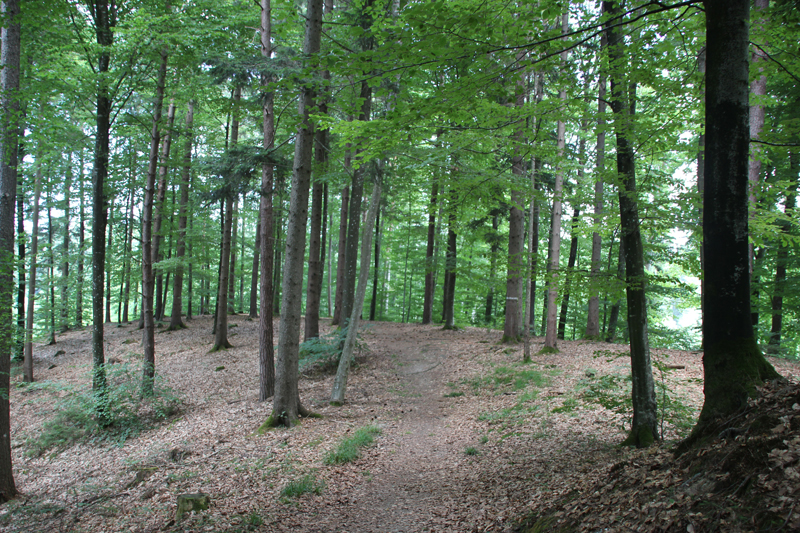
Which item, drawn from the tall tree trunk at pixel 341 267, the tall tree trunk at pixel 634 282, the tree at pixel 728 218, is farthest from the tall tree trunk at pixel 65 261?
the tree at pixel 728 218

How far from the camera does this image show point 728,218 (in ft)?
11.0

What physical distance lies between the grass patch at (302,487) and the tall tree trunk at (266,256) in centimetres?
445

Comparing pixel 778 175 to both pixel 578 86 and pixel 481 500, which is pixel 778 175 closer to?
pixel 578 86

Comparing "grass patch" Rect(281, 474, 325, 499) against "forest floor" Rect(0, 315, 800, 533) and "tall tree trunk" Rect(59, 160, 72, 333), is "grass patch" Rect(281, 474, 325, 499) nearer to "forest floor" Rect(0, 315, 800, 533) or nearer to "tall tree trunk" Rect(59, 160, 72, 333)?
"forest floor" Rect(0, 315, 800, 533)

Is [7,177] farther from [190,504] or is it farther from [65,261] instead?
[65,261]

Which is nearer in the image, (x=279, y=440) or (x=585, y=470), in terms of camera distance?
(x=585, y=470)

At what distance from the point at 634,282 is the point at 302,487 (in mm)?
5015

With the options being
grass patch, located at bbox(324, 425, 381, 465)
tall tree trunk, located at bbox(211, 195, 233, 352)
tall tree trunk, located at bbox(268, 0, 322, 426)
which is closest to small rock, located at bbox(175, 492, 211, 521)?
grass patch, located at bbox(324, 425, 381, 465)

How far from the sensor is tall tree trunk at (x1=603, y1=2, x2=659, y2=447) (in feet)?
16.9

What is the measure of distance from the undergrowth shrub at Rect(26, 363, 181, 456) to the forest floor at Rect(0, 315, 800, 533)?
9 cm

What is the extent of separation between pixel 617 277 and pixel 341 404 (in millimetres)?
6485

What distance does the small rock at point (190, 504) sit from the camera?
4.87 metres

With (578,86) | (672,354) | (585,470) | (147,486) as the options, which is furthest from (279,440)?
(672,354)

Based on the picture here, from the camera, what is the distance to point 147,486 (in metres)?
6.04
